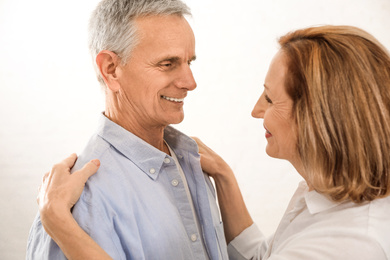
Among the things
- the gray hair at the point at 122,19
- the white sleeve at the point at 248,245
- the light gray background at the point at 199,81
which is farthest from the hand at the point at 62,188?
the light gray background at the point at 199,81

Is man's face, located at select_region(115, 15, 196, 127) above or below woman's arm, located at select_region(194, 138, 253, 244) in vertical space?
above

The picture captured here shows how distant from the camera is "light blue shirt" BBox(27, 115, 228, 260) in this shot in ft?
3.92

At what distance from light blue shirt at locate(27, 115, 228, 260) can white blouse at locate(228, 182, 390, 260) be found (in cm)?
28

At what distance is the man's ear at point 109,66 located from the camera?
4.48ft

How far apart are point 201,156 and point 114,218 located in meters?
0.52

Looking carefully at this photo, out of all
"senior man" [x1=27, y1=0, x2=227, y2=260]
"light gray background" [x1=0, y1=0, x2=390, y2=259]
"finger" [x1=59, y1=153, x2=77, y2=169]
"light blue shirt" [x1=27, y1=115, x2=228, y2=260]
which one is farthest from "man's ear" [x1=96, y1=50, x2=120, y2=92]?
"light gray background" [x1=0, y1=0, x2=390, y2=259]

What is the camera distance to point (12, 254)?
2.91 metres

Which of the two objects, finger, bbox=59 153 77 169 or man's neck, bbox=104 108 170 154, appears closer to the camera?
finger, bbox=59 153 77 169

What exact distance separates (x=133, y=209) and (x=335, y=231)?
0.54 meters

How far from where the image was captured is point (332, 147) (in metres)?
1.13

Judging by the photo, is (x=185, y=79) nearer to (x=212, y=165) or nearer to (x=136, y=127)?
(x=136, y=127)

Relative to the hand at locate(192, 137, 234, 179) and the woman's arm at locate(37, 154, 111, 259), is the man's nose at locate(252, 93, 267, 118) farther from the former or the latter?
the woman's arm at locate(37, 154, 111, 259)

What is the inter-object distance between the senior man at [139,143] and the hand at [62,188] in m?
0.03

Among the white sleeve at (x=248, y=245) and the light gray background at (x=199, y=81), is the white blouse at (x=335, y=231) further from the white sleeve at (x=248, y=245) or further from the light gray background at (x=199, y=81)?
the light gray background at (x=199, y=81)
